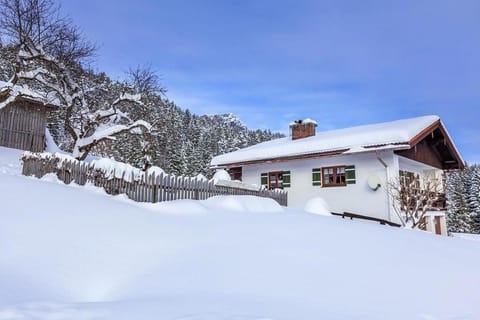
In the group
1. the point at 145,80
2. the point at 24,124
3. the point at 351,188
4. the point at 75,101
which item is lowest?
the point at 351,188

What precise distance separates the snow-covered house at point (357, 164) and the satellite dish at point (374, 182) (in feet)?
0.14

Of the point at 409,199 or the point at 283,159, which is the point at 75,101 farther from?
the point at 409,199

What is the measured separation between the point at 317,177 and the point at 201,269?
13.9m

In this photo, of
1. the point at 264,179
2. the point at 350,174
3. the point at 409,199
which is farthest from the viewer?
the point at 264,179

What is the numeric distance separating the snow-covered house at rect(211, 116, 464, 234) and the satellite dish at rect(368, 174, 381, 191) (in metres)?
0.04

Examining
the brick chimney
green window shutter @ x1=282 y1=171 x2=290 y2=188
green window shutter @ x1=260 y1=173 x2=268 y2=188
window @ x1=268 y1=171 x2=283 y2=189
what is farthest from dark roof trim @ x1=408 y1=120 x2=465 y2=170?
green window shutter @ x1=260 y1=173 x2=268 y2=188

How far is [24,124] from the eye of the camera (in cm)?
1855

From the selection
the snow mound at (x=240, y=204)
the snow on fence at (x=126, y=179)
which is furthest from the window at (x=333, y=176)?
the snow mound at (x=240, y=204)

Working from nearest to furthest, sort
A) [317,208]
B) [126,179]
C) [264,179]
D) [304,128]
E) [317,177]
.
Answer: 1. [126,179]
2. [317,208]
3. [317,177]
4. [264,179]
5. [304,128]

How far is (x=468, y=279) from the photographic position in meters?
4.99

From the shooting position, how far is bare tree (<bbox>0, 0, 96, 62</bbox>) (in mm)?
14023

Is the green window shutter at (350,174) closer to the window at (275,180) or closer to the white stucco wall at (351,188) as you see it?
the white stucco wall at (351,188)

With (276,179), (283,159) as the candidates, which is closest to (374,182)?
(283,159)

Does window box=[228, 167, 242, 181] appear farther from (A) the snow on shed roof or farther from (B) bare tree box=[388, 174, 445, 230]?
(B) bare tree box=[388, 174, 445, 230]
